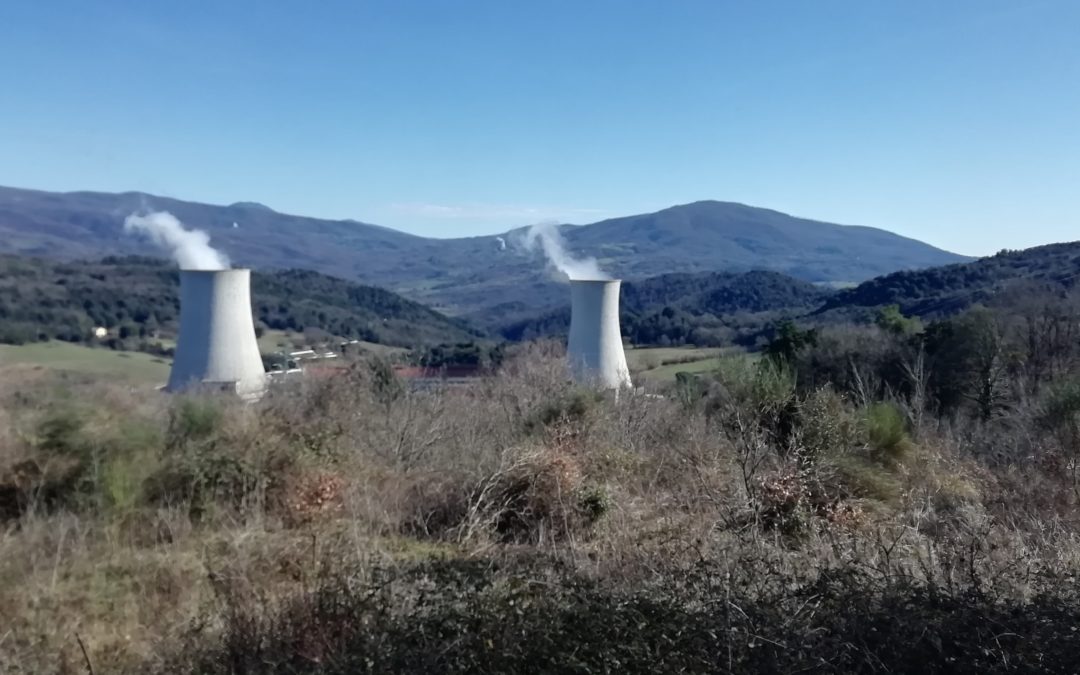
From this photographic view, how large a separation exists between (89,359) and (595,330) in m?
20.4

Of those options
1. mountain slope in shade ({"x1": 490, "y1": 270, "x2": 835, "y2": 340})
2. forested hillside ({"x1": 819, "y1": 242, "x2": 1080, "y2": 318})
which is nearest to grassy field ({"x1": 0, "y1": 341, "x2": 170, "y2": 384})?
mountain slope in shade ({"x1": 490, "y1": 270, "x2": 835, "y2": 340})

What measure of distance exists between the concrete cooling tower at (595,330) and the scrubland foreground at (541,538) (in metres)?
5.80

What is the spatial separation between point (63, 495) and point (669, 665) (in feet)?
15.7

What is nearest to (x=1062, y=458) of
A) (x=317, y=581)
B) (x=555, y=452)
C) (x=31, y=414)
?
(x=555, y=452)

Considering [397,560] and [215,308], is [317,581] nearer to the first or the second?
[397,560]

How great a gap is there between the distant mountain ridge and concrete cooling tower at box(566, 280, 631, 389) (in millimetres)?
53844

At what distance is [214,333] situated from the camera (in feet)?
46.5

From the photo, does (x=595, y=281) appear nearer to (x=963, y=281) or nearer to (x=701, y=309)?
(x=963, y=281)

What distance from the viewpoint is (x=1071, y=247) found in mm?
36625

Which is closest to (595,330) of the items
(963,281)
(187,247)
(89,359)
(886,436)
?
(886,436)

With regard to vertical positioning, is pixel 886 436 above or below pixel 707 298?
below

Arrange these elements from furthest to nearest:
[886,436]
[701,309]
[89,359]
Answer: [701,309]
[89,359]
[886,436]

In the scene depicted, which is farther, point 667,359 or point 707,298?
point 707,298

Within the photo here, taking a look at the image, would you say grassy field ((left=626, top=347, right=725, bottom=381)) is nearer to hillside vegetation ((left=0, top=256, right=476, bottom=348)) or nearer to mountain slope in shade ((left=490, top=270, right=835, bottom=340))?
hillside vegetation ((left=0, top=256, right=476, bottom=348))
